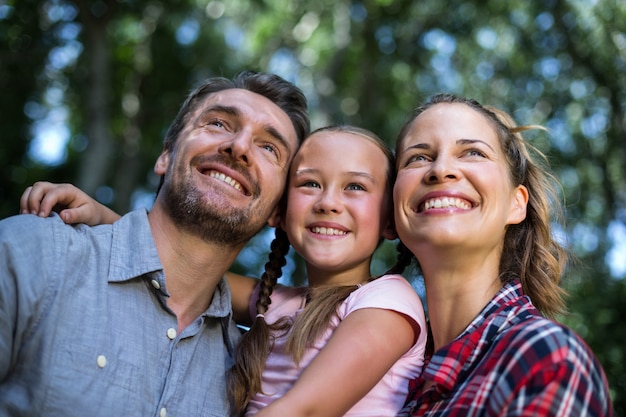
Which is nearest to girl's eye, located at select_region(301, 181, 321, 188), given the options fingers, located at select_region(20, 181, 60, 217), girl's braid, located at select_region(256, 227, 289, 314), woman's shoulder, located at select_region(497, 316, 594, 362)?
girl's braid, located at select_region(256, 227, 289, 314)

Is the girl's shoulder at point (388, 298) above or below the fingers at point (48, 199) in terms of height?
below

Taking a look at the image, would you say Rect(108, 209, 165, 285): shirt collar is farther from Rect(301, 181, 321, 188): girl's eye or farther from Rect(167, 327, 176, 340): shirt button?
Rect(301, 181, 321, 188): girl's eye

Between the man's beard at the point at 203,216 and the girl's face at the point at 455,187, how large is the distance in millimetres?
781

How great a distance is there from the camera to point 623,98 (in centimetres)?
984

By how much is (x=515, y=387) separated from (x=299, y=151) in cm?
172

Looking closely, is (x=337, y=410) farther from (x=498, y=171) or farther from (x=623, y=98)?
(x=623, y=98)

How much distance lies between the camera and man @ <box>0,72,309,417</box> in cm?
229

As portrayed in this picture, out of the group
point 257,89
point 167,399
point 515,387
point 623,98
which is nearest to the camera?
point 515,387

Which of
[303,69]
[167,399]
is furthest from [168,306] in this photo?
[303,69]

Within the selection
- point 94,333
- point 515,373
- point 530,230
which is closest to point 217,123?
point 94,333

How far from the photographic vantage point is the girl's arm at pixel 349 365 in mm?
2238

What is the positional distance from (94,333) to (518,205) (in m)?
1.78

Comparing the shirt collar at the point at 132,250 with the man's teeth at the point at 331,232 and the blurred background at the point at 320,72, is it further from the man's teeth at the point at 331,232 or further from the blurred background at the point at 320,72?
the blurred background at the point at 320,72

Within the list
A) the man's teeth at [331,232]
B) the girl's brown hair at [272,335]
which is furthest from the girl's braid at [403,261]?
the man's teeth at [331,232]
